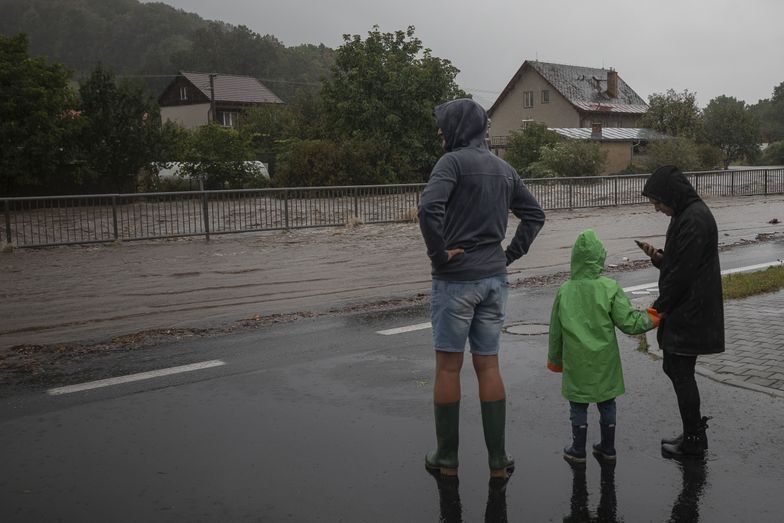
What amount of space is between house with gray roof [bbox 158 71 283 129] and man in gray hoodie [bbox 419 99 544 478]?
251 ft

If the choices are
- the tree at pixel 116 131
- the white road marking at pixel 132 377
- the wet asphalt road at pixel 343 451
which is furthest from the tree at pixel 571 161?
the white road marking at pixel 132 377

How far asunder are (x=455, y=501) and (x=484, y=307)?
38.8 inches

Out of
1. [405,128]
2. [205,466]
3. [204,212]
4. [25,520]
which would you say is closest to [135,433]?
[205,466]

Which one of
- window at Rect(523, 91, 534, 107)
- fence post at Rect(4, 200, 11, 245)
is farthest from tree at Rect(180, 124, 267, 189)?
window at Rect(523, 91, 534, 107)

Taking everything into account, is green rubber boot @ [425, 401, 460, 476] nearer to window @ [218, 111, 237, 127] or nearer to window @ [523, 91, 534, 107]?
window @ [523, 91, 534, 107]

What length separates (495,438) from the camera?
4.34 metres

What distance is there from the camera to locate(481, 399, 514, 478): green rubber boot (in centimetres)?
434

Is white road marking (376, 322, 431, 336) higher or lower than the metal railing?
lower

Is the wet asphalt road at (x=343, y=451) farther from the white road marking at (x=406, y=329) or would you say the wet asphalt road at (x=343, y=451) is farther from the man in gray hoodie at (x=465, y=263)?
the white road marking at (x=406, y=329)

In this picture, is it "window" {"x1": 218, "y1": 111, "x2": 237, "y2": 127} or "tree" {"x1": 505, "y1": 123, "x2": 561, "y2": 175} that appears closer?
"tree" {"x1": 505, "y1": 123, "x2": 561, "y2": 175}

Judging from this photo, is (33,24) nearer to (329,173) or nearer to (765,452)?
(329,173)

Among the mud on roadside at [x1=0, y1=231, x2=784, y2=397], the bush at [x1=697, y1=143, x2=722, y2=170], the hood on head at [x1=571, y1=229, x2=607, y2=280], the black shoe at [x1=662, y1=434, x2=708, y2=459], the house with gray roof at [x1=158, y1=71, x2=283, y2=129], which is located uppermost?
the house with gray roof at [x1=158, y1=71, x2=283, y2=129]

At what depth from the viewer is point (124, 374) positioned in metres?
6.65

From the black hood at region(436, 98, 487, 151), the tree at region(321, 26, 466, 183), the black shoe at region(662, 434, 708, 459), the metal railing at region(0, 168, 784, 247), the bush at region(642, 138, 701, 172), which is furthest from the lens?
the bush at region(642, 138, 701, 172)
